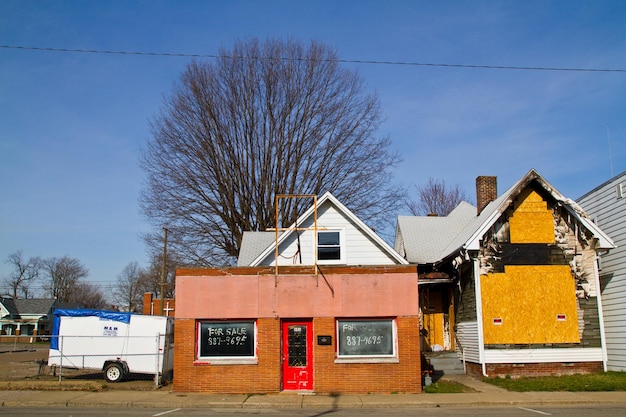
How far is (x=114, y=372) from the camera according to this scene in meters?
20.9

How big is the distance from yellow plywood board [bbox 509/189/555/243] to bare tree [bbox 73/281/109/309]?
9809 cm

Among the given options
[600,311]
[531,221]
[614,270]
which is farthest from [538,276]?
[614,270]

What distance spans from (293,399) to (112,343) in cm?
847

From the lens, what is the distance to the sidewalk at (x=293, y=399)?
15891 mm

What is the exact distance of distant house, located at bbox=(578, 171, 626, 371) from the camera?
20828 millimetres

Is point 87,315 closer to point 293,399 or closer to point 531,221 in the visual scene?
point 293,399

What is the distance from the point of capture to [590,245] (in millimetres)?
21422

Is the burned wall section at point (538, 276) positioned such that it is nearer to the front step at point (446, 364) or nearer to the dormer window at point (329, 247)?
the front step at point (446, 364)

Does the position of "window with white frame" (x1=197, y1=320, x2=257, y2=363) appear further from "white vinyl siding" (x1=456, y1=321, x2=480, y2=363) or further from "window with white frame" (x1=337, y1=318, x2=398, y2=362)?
"white vinyl siding" (x1=456, y1=321, x2=480, y2=363)

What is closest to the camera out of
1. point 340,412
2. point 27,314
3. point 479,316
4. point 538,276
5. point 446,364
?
point 340,412

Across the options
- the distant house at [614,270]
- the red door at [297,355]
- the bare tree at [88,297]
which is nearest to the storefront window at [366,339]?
the red door at [297,355]

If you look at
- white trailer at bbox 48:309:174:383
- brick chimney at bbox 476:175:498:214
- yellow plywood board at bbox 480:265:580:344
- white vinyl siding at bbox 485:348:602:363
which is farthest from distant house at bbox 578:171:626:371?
white trailer at bbox 48:309:174:383

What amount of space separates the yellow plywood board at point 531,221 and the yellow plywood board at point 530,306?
44.3 inches

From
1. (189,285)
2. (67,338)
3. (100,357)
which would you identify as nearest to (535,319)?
(189,285)
